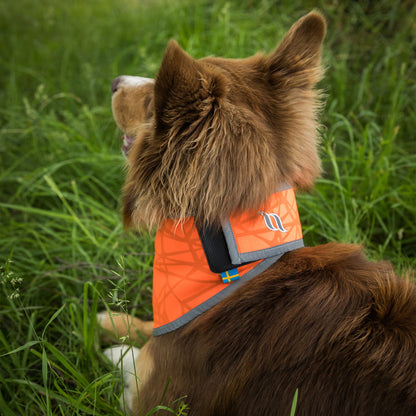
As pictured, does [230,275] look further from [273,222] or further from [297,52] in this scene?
[297,52]

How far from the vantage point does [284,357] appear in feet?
4.20

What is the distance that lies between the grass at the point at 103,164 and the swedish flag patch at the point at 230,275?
15.1 inches

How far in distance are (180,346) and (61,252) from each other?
145 cm

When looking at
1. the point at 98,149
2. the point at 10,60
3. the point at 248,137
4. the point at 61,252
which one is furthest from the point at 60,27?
the point at 248,137

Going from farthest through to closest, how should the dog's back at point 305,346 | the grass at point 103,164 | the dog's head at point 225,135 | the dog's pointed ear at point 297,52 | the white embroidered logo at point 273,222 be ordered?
1. the grass at point 103,164
2. the dog's pointed ear at point 297,52
3. the white embroidered logo at point 273,222
4. the dog's head at point 225,135
5. the dog's back at point 305,346

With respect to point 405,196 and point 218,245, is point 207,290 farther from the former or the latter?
point 405,196

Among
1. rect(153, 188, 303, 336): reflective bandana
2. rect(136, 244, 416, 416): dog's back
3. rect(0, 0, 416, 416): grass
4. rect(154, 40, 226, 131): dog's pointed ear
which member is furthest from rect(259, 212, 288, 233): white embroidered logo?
rect(0, 0, 416, 416): grass

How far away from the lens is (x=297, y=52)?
166 cm

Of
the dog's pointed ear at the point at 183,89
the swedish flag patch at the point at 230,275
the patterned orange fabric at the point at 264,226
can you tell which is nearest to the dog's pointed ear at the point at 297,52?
the dog's pointed ear at the point at 183,89

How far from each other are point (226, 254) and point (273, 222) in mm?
234

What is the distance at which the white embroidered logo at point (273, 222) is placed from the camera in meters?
1.50

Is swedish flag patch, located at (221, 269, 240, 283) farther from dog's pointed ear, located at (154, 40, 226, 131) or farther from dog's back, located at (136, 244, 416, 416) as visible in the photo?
dog's pointed ear, located at (154, 40, 226, 131)

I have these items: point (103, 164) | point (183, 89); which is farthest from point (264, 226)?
point (103, 164)

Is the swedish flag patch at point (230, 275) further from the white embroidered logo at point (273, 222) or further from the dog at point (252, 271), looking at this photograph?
the white embroidered logo at point (273, 222)
